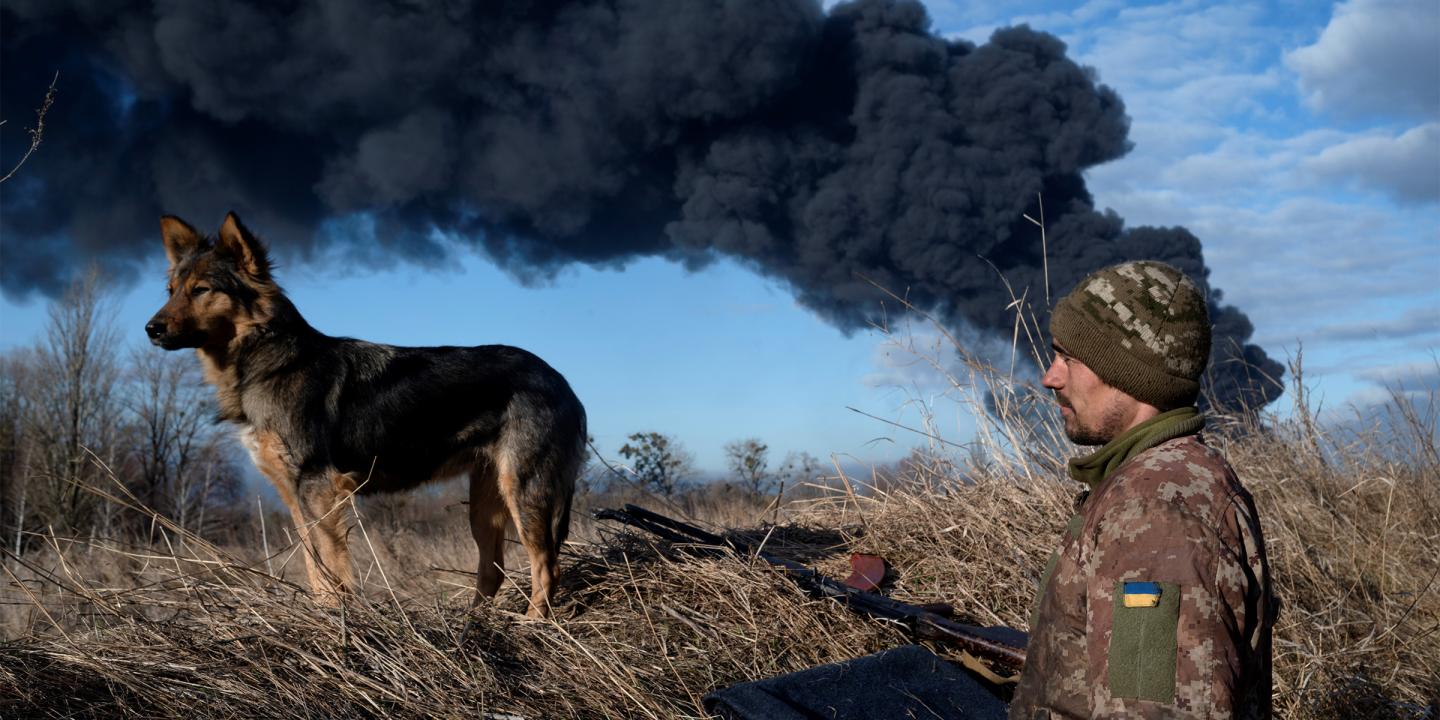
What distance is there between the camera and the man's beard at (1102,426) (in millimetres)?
2789

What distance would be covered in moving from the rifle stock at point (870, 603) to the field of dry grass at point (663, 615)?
8cm

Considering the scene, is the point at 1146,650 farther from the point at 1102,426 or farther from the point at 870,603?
the point at 870,603

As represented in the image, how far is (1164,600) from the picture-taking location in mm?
2332

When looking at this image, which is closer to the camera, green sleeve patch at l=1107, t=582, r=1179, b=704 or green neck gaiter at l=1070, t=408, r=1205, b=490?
green sleeve patch at l=1107, t=582, r=1179, b=704

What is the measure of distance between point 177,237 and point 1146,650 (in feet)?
22.0

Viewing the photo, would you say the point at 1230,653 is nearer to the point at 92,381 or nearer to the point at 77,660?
the point at 77,660

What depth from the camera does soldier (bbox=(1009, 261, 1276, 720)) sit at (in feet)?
7.61

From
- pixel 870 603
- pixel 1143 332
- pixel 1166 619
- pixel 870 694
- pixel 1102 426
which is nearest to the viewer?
pixel 1166 619

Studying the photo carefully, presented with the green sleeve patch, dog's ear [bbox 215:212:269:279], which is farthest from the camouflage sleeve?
dog's ear [bbox 215:212:269:279]

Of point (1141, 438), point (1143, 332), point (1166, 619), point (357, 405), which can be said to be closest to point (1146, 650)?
point (1166, 619)

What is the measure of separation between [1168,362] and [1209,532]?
0.47 metres

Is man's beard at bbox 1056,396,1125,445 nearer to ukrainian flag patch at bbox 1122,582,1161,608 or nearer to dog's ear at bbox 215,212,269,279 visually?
ukrainian flag patch at bbox 1122,582,1161,608

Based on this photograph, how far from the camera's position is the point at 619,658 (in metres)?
4.50

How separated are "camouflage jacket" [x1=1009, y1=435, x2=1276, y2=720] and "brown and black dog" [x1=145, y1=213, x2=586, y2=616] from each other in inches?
177
